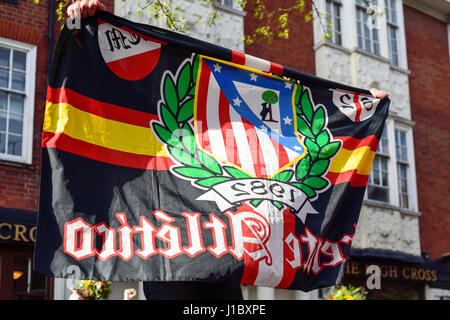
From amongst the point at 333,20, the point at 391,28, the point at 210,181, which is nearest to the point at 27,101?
the point at 210,181

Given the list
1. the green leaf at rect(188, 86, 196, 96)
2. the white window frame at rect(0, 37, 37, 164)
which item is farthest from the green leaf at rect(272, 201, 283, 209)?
the white window frame at rect(0, 37, 37, 164)

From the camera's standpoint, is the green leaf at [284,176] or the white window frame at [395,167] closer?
the green leaf at [284,176]

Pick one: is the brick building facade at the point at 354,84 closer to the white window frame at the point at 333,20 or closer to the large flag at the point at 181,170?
the white window frame at the point at 333,20

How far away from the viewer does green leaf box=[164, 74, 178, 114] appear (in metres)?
4.58

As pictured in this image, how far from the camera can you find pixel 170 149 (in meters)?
4.48

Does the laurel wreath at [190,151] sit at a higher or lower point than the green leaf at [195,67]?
lower

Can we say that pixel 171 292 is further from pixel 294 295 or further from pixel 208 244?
pixel 294 295

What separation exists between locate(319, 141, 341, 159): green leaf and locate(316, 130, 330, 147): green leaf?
0.04 m

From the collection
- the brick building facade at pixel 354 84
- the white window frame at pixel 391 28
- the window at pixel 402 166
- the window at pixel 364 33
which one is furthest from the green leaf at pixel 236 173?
the white window frame at pixel 391 28

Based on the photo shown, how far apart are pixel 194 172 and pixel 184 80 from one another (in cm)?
73

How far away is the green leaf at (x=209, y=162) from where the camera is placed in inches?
179

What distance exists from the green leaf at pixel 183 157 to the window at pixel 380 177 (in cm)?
1075

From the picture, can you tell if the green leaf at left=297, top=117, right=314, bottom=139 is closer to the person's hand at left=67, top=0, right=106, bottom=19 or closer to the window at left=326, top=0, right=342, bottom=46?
the person's hand at left=67, top=0, right=106, bottom=19

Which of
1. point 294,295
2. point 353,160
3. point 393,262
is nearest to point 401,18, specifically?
point 393,262
